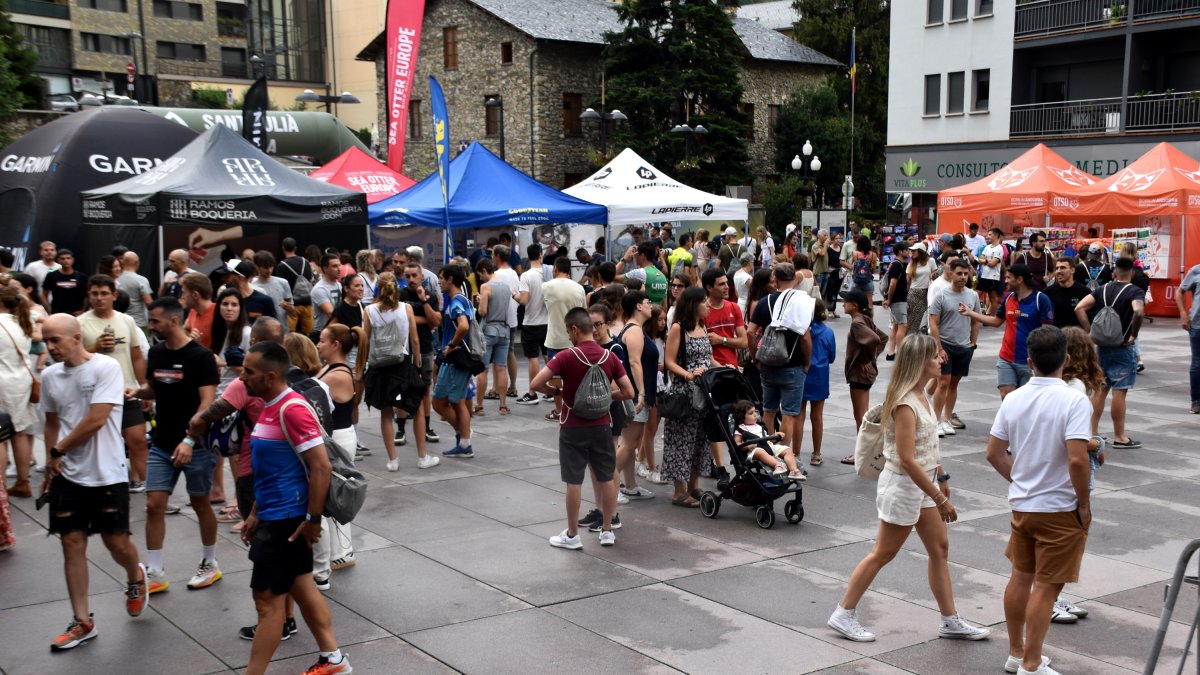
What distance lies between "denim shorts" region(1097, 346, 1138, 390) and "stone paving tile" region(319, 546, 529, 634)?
22.9 feet

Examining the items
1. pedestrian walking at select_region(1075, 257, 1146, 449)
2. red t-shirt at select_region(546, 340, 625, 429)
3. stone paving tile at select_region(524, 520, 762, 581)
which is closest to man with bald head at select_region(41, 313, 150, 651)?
red t-shirt at select_region(546, 340, 625, 429)

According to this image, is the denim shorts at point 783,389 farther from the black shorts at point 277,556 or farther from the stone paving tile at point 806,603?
the black shorts at point 277,556

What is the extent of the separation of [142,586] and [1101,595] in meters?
5.52

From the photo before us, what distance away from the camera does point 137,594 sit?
596 cm

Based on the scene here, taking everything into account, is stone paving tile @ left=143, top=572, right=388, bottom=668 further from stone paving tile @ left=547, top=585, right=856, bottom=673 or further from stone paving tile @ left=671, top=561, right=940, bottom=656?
stone paving tile @ left=671, top=561, right=940, bottom=656

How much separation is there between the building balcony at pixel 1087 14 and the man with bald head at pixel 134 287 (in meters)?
28.8

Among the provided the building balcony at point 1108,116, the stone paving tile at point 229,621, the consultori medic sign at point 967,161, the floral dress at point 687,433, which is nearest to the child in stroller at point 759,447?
the floral dress at point 687,433

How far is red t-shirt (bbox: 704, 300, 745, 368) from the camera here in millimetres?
8750

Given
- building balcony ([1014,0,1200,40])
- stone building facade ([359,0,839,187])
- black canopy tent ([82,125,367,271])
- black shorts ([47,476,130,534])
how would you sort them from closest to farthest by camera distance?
black shorts ([47,476,130,534]) < black canopy tent ([82,125,367,271]) < building balcony ([1014,0,1200,40]) < stone building facade ([359,0,839,187])

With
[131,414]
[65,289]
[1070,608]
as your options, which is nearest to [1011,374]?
[1070,608]

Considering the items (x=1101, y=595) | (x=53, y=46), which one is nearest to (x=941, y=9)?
(x=1101, y=595)

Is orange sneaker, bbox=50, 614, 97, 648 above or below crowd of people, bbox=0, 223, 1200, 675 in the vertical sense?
below

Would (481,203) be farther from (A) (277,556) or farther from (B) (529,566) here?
(A) (277,556)

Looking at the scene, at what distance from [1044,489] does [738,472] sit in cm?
315
